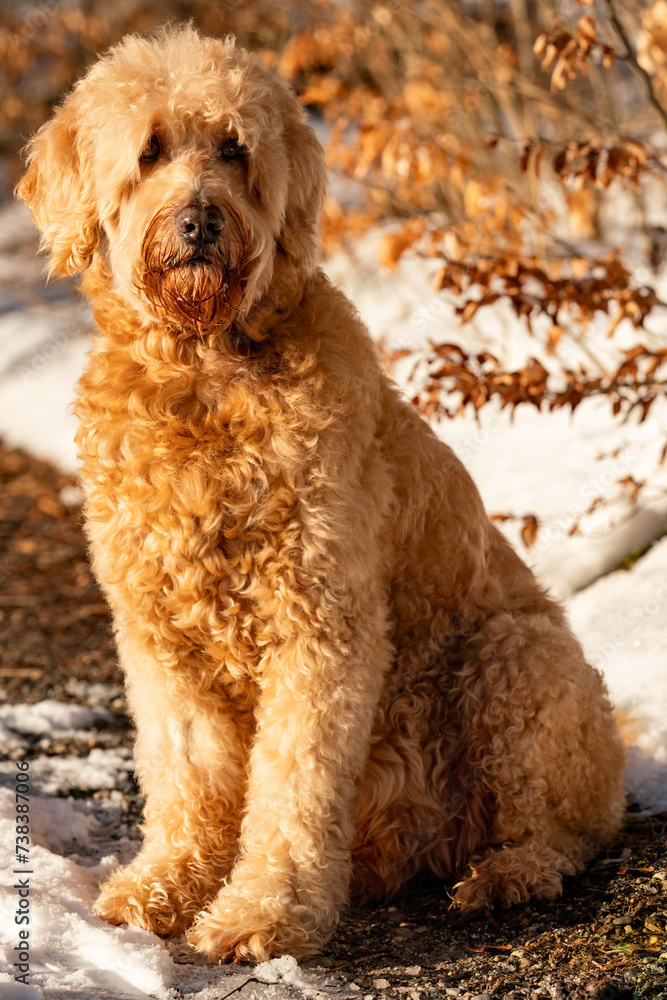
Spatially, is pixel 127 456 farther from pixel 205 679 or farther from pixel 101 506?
pixel 205 679

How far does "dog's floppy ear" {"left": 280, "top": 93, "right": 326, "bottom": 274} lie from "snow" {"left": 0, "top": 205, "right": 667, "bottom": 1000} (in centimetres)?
74

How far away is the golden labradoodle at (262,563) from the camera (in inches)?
108

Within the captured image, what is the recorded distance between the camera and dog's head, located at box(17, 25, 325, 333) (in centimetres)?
264

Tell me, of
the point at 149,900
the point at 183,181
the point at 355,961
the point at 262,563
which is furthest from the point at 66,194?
the point at 355,961

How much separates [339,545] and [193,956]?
1258 mm

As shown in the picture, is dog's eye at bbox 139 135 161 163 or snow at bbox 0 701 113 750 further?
snow at bbox 0 701 113 750

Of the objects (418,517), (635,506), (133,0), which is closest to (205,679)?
(418,517)

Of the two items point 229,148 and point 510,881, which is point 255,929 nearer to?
point 510,881

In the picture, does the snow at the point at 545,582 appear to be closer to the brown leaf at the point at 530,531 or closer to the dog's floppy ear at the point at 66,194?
the brown leaf at the point at 530,531

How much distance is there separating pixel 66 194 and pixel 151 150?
0.34 metres

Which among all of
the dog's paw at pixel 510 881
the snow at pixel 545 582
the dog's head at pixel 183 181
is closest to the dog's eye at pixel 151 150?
the dog's head at pixel 183 181

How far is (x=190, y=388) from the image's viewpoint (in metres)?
2.83

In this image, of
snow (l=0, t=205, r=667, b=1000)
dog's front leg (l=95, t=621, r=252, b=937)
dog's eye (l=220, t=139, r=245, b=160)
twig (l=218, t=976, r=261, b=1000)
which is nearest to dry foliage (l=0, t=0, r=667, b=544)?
snow (l=0, t=205, r=667, b=1000)

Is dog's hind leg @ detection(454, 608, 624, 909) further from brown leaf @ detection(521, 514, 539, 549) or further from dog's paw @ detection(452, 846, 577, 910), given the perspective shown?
brown leaf @ detection(521, 514, 539, 549)
